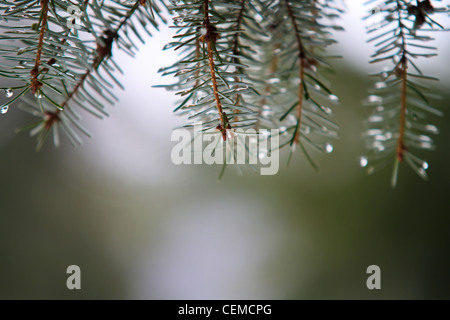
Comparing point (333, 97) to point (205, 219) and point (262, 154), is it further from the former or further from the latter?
point (205, 219)

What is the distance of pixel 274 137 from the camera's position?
0.29 meters

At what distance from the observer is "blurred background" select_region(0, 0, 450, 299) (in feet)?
3.86

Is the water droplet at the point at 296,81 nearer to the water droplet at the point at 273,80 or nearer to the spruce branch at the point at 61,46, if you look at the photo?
the water droplet at the point at 273,80

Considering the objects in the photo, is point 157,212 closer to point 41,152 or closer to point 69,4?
point 41,152

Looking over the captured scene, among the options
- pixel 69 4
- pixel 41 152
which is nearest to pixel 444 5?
pixel 69 4

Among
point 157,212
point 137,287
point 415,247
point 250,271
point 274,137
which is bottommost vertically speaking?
point 137,287

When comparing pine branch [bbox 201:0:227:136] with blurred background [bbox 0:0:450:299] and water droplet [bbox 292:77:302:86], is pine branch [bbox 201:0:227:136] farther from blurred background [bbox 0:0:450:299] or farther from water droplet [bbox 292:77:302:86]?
blurred background [bbox 0:0:450:299]

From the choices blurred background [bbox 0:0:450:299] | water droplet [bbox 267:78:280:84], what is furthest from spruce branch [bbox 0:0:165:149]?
blurred background [bbox 0:0:450:299]

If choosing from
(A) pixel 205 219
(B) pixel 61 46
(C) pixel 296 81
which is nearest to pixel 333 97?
(C) pixel 296 81

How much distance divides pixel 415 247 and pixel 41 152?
1.44 meters

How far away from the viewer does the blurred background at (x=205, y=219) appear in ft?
3.86

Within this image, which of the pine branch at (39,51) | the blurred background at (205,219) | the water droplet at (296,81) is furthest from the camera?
the blurred background at (205,219)

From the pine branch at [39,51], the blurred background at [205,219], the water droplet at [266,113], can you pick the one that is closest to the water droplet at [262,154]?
the water droplet at [266,113]

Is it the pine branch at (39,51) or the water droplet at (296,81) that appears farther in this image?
the water droplet at (296,81)
